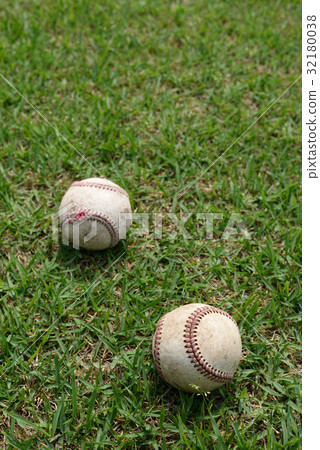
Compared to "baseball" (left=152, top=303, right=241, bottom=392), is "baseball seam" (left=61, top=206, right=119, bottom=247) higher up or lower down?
higher up

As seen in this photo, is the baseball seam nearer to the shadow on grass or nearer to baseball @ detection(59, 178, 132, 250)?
baseball @ detection(59, 178, 132, 250)

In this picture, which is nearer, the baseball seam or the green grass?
→ the green grass

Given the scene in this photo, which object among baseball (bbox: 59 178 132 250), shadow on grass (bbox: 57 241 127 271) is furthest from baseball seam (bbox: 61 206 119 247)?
shadow on grass (bbox: 57 241 127 271)

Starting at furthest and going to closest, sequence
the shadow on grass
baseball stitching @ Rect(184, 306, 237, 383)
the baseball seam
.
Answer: the shadow on grass
the baseball seam
baseball stitching @ Rect(184, 306, 237, 383)

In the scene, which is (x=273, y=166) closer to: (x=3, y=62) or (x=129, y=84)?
(x=129, y=84)

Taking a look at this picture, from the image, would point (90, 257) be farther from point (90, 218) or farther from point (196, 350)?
point (196, 350)

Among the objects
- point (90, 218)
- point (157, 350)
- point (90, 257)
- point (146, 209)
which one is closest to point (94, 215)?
point (90, 218)

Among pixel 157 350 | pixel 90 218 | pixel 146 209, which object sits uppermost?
pixel 90 218
